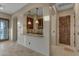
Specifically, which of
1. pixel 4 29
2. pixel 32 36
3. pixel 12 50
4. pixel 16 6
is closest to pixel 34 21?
pixel 32 36

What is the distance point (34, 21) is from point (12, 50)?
86 cm

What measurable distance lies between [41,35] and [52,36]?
49 centimetres

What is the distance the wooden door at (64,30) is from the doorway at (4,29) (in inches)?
46.8

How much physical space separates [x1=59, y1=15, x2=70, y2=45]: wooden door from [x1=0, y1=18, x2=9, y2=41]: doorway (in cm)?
119

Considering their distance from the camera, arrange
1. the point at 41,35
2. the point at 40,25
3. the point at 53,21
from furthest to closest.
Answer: the point at 41,35, the point at 40,25, the point at 53,21

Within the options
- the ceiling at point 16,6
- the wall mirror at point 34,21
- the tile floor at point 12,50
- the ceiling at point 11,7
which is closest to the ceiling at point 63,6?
the ceiling at point 16,6

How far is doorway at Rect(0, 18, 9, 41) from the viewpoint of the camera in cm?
222

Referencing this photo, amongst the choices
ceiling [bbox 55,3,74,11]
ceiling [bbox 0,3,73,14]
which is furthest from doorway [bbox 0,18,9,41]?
ceiling [bbox 55,3,74,11]

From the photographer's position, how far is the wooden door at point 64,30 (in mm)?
2053

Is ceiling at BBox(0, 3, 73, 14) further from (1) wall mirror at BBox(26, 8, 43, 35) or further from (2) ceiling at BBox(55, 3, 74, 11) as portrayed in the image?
(1) wall mirror at BBox(26, 8, 43, 35)

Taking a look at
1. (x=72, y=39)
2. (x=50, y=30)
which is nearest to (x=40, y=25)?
(x=50, y=30)

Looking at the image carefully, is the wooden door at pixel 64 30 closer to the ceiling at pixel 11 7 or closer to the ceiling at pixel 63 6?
the ceiling at pixel 63 6

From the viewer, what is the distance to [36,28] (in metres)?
2.58

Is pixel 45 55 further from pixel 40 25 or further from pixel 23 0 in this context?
pixel 23 0
